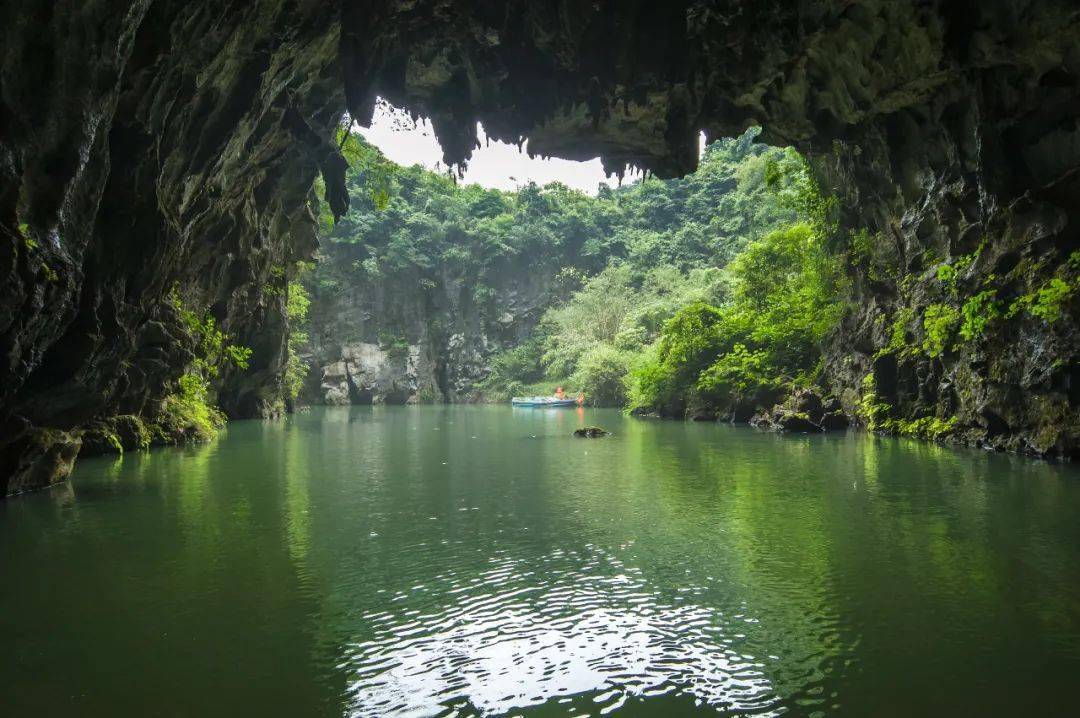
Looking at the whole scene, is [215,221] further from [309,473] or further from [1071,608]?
[1071,608]

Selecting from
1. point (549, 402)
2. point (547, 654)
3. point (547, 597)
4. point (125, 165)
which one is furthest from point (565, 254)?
point (547, 654)

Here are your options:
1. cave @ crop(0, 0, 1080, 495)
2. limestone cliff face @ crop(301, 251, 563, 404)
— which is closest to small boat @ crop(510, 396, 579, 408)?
limestone cliff face @ crop(301, 251, 563, 404)

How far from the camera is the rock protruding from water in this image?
69.4ft

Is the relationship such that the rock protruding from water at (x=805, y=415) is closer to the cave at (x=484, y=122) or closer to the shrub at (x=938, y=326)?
the cave at (x=484, y=122)

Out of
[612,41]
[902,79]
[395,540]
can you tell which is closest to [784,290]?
[902,79]

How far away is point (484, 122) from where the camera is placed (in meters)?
16.2

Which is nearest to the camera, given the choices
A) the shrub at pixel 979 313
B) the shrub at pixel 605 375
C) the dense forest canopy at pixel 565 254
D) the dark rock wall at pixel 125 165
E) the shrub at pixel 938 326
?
the dark rock wall at pixel 125 165

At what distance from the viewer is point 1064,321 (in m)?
12.0

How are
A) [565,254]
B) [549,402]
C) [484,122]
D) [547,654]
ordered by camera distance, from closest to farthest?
[547,654] → [484,122] → [549,402] → [565,254]

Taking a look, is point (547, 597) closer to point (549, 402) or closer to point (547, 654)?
point (547, 654)

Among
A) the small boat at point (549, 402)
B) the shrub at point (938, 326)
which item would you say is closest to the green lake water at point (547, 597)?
the shrub at point (938, 326)

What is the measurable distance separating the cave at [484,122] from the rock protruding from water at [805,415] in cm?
293

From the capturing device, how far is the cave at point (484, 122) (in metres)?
7.80

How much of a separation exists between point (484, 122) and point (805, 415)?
499 inches
